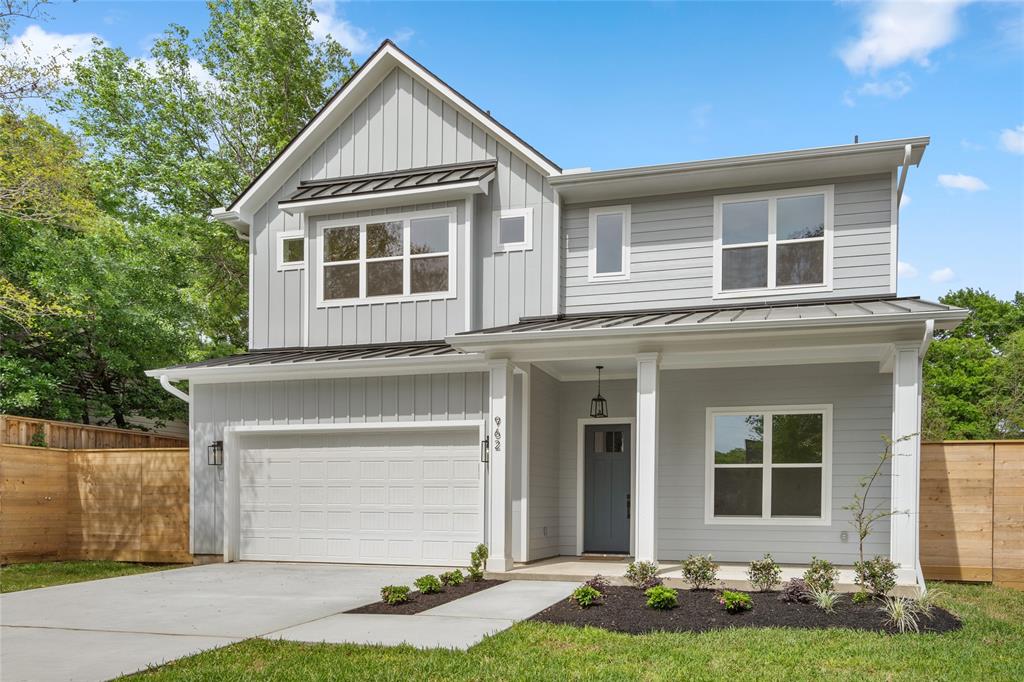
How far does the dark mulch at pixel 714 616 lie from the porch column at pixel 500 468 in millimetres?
2265

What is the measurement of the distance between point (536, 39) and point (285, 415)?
823cm

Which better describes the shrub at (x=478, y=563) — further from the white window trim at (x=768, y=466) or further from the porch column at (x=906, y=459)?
the porch column at (x=906, y=459)

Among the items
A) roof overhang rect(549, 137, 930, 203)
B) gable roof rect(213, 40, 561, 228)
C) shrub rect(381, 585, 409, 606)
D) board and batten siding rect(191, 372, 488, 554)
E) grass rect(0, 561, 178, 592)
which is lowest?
grass rect(0, 561, 178, 592)

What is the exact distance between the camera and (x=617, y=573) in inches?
423

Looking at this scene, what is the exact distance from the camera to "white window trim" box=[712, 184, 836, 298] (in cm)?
1202

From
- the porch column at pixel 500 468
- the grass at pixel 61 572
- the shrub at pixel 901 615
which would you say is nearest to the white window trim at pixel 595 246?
the porch column at pixel 500 468

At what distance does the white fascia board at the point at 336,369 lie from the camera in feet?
40.1

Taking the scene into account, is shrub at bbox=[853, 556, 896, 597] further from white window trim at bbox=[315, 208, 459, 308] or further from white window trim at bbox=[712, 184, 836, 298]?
white window trim at bbox=[315, 208, 459, 308]

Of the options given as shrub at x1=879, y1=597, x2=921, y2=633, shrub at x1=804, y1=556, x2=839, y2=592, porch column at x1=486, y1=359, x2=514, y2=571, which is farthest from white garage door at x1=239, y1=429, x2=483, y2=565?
shrub at x1=879, y1=597, x2=921, y2=633

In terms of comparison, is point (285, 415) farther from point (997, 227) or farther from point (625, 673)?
point (997, 227)

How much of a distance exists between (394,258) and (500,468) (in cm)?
437

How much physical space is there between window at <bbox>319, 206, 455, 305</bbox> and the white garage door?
7.72 feet

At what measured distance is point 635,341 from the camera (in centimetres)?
1057

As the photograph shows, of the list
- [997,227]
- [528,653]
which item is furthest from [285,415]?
[997,227]
